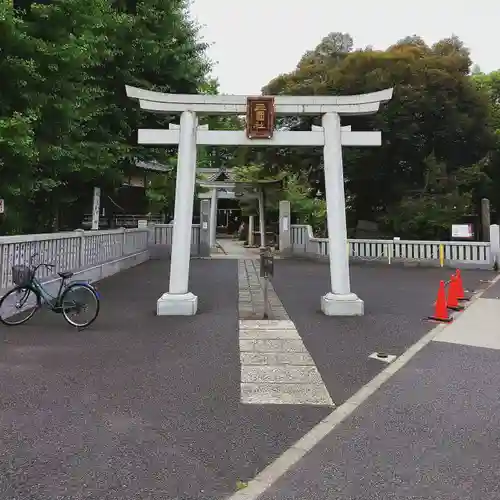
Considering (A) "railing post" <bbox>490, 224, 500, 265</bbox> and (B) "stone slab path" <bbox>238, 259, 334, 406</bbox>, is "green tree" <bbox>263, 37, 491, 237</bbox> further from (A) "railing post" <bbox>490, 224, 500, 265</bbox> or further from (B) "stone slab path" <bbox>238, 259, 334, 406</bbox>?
(B) "stone slab path" <bbox>238, 259, 334, 406</bbox>

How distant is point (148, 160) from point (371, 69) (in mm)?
9817

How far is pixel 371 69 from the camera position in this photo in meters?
19.3

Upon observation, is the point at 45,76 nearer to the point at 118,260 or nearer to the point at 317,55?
the point at 118,260

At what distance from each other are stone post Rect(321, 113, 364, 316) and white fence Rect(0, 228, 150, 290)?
5.32 meters

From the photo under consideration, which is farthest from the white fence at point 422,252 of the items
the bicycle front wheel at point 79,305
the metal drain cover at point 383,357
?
the bicycle front wheel at point 79,305

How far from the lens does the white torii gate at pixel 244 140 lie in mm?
8242

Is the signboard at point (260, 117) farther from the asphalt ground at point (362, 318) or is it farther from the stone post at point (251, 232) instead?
the stone post at point (251, 232)

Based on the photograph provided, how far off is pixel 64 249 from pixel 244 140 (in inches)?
183

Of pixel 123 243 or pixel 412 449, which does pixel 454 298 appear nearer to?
pixel 412 449

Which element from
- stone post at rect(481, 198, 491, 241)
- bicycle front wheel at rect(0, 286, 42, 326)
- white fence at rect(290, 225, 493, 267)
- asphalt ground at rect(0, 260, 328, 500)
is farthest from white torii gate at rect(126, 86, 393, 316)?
stone post at rect(481, 198, 491, 241)

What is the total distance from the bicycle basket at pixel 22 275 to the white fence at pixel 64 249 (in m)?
0.80

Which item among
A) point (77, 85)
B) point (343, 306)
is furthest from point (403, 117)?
point (77, 85)

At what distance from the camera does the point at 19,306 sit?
723 cm

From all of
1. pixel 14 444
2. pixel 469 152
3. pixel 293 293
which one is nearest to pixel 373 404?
pixel 14 444
